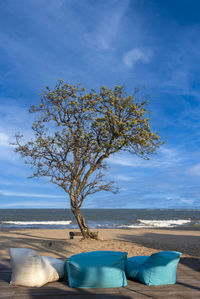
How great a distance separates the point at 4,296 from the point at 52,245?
9.46 meters

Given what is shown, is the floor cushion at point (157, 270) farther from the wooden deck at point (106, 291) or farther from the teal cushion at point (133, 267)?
the wooden deck at point (106, 291)

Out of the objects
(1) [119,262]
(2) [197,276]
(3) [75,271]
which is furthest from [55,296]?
(2) [197,276]

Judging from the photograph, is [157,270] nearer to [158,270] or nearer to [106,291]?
[158,270]

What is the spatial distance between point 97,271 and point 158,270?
1.14 meters

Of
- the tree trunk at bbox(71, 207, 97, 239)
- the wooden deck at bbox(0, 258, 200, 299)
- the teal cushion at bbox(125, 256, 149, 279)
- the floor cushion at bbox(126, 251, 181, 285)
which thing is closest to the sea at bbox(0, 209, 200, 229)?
the tree trunk at bbox(71, 207, 97, 239)

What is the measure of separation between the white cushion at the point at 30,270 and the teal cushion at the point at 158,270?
1607mm

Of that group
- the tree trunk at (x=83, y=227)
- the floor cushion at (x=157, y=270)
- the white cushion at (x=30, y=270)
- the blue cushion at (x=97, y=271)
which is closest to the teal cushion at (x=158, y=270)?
the floor cushion at (x=157, y=270)

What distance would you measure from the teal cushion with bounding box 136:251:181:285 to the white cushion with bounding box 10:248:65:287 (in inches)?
63.3

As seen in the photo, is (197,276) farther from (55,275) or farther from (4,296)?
(4,296)

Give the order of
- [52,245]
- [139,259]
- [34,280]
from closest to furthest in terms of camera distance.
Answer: [34,280] < [139,259] < [52,245]

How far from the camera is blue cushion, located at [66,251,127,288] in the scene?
4812 mm

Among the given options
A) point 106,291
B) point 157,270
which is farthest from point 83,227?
point 106,291

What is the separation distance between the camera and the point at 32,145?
1387 cm

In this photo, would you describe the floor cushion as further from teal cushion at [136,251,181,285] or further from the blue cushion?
the blue cushion
